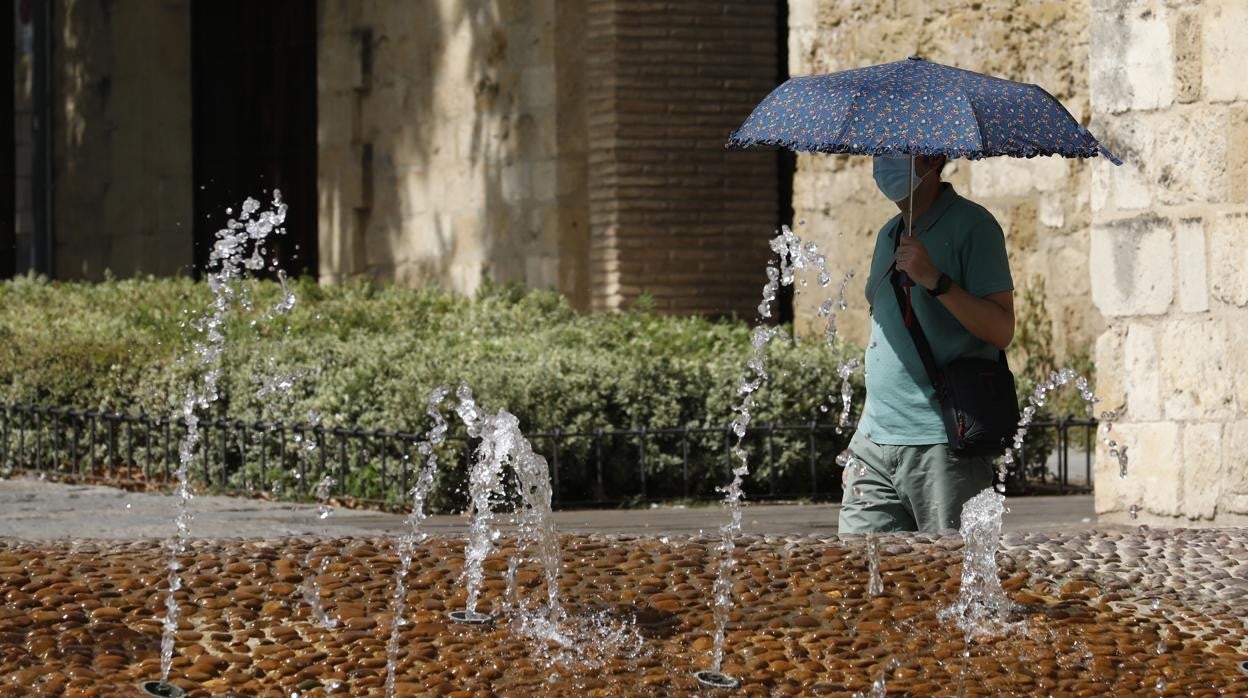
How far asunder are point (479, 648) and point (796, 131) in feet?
5.36

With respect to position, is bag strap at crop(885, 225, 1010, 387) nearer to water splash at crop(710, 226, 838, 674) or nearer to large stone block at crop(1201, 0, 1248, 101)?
water splash at crop(710, 226, 838, 674)

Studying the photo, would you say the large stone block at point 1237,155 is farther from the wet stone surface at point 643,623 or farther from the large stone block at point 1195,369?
the wet stone surface at point 643,623

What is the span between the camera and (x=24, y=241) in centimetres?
2169

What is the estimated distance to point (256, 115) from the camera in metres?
18.6

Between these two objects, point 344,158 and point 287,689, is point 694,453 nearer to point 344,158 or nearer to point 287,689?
point 287,689

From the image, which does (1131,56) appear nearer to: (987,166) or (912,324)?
(912,324)

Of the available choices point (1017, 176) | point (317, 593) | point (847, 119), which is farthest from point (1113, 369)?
point (1017, 176)

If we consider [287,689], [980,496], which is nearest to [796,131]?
[980,496]

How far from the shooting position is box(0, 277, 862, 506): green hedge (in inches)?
336

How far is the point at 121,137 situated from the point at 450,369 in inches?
474

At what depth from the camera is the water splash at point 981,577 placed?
178 inches

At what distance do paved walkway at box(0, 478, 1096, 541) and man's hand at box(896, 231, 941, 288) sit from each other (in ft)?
6.92

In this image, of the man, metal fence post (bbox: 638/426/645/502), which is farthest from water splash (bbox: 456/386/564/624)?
the man

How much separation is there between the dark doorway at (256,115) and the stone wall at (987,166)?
7.27 m
